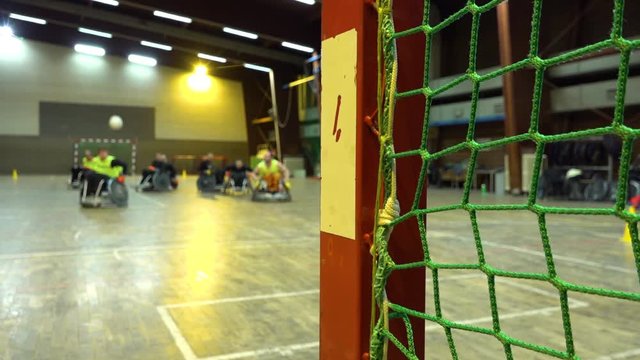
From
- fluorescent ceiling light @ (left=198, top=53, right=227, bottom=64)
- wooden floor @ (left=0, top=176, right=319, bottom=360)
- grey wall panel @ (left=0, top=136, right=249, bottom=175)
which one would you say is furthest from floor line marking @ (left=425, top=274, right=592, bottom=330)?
grey wall panel @ (left=0, top=136, right=249, bottom=175)

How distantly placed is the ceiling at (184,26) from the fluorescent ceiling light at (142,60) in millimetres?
378

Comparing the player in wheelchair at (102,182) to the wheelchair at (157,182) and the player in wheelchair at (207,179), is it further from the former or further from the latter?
the wheelchair at (157,182)

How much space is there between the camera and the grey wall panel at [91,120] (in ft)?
101

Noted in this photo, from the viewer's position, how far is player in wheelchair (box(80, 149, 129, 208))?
1283 cm

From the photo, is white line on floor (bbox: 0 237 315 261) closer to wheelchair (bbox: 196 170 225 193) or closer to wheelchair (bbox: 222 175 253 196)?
wheelchair (bbox: 222 175 253 196)

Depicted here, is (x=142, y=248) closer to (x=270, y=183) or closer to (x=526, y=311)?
(x=526, y=311)

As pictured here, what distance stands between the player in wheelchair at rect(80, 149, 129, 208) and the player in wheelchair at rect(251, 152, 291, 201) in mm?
3823

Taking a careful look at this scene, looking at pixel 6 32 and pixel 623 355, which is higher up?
pixel 6 32

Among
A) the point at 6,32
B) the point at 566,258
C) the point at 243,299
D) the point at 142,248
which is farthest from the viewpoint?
the point at 6,32

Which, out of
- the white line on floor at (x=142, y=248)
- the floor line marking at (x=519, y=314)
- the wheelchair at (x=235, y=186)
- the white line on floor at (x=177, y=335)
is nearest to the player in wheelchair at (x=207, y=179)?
the wheelchair at (x=235, y=186)

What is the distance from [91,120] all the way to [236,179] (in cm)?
1739

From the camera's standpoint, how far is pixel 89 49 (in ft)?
103

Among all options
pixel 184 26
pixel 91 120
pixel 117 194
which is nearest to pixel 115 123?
pixel 91 120

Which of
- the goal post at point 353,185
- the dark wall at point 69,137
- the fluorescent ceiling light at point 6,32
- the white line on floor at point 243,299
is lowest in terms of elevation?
the white line on floor at point 243,299
